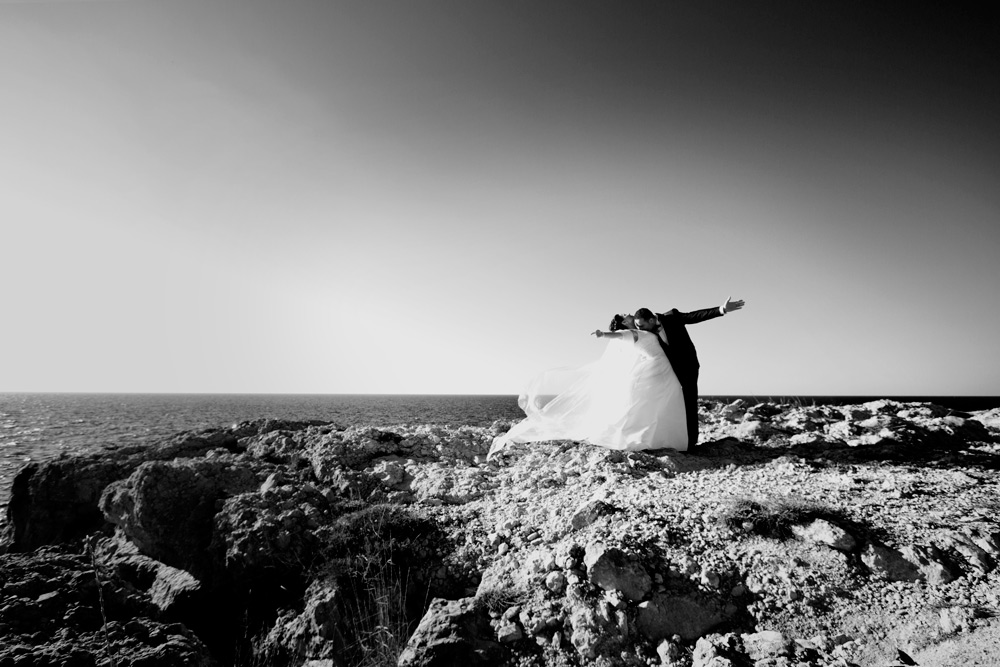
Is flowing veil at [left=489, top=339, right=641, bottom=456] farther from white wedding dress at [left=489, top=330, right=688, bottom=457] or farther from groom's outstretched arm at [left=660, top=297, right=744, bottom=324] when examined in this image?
groom's outstretched arm at [left=660, top=297, right=744, bottom=324]

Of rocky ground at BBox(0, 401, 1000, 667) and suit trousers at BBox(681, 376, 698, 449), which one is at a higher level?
suit trousers at BBox(681, 376, 698, 449)

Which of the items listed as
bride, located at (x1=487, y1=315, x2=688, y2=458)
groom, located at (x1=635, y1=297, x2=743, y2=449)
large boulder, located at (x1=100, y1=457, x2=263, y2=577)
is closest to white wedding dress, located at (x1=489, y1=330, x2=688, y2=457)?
bride, located at (x1=487, y1=315, x2=688, y2=458)

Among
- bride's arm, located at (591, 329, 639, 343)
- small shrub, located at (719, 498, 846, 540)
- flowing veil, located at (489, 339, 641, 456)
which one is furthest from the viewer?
bride's arm, located at (591, 329, 639, 343)

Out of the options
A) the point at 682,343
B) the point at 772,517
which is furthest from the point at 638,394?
the point at 772,517

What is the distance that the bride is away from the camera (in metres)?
7.68

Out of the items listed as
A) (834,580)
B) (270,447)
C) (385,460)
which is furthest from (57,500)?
(834,580)

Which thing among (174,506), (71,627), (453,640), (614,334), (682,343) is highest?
(614,334)

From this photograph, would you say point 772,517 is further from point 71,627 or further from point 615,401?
point 71,627

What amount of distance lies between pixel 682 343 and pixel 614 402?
168 centimetres

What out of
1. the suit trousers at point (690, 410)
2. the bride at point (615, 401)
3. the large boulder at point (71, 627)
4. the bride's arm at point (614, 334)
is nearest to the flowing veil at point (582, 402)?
the bride at point (615, 401)

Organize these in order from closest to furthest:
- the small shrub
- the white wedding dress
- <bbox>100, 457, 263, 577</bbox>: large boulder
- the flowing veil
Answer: the small shrub → <bbox>100, 457, 263, 577</bbox>: large boulder → the white wedding dress → the flowing veil

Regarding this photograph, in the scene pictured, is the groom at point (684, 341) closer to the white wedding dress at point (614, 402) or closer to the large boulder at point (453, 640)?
the white wedding dress at point (614, 402)

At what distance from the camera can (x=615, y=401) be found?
8125 millimetres

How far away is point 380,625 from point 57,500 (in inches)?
285
